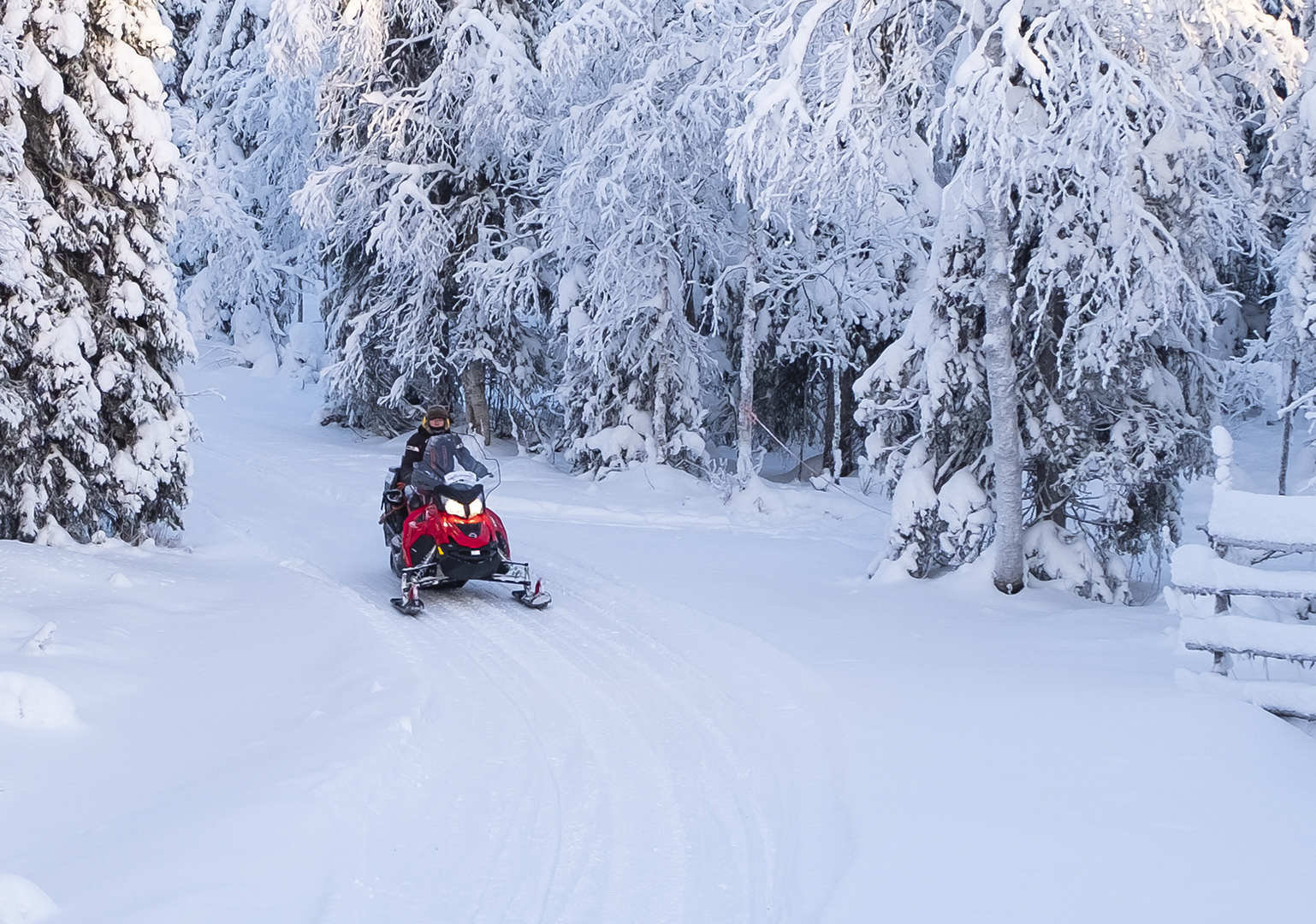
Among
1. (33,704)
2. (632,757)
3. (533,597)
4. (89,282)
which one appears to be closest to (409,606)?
(533,597)

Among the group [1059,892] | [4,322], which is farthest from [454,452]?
[1059,892]

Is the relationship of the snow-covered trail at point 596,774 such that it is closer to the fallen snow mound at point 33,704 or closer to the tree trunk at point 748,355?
the fallen snow mound at point 33,704

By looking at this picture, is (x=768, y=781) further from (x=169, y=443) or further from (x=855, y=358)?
(x=855, y=358)

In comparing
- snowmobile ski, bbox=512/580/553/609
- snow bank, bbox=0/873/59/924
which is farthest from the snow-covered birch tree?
snow bank, bbox=0/873/59/924

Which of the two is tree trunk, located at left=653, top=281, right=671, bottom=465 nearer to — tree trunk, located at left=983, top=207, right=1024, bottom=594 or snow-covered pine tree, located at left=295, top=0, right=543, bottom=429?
snow-covered pine tree, located at left=295, top=0, right=543, bottom=429

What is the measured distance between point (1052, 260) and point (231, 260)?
2291cm

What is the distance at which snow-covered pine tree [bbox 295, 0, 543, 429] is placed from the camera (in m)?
17.5

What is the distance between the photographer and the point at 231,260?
27.1 meters

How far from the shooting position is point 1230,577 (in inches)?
250

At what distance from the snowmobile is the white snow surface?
0.95 ft

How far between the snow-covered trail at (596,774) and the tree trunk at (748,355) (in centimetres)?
579

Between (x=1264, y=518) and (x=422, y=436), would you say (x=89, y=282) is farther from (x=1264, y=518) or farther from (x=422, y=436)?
(x=1264, y=518)

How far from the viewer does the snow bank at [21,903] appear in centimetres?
419

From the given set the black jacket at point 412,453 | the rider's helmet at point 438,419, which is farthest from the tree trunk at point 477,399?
the rider's helmet at point 438,419
